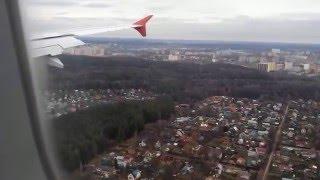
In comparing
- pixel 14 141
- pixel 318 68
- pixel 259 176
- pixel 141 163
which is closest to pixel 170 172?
pixel 141 163

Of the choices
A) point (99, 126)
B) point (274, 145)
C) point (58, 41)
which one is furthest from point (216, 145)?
point (58, 41)

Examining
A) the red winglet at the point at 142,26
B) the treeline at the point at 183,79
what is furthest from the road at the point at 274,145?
the red winglet at the point at 142,26

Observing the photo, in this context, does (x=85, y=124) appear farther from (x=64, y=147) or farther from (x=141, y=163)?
(x=141, y=163)

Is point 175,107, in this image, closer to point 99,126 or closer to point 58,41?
point 99,126

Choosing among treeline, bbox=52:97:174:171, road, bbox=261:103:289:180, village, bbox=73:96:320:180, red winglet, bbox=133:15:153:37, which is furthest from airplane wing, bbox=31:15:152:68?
road, bbox=261:103:289:180

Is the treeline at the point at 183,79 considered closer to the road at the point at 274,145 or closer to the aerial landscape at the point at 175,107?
the aerial landscape at the point at 175,107
